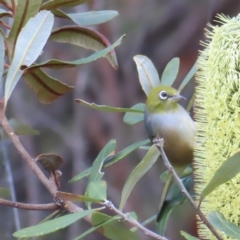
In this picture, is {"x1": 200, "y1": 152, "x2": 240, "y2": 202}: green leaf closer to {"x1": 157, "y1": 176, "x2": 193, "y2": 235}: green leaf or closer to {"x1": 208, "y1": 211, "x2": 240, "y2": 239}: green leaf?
{"x1": 208, "y1": 211, "x2": 240, "y2": 239}: green leaf

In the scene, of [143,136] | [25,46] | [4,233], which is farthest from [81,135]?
[25,46]

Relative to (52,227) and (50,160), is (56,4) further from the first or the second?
(52,227)

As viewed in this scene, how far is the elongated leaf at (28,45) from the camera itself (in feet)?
3.38

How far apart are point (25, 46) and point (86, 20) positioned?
249mm

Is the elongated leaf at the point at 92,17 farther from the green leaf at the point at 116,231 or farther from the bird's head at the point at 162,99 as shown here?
the green leaf at the point at 116,231

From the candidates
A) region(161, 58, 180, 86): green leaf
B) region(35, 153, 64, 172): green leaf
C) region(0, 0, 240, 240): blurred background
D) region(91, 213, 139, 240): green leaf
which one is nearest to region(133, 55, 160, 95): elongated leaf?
region(161, 58, 180, 86): green leaf

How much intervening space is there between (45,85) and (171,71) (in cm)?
30

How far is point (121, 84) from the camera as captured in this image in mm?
3414

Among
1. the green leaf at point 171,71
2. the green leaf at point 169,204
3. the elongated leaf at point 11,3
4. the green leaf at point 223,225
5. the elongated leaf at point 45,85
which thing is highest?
the elongated leaf at point 11,3

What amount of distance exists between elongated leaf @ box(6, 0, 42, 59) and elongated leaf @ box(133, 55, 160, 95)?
0.79 ft

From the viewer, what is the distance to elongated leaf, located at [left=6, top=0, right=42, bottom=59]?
1.06 metres

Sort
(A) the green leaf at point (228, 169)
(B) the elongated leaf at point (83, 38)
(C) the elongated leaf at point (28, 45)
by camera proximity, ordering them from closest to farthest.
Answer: (A) the green leaf at point (228, 169), (C) the elongated leaf at point (28, 45), (B) the elongated leaf at point (83, 38)

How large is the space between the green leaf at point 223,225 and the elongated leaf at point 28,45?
374mm

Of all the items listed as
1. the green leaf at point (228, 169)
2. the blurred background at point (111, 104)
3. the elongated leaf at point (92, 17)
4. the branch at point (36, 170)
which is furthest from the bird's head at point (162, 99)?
the blurred background at point (111, 104)
